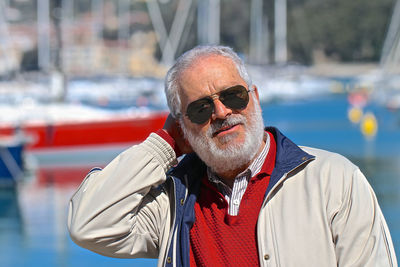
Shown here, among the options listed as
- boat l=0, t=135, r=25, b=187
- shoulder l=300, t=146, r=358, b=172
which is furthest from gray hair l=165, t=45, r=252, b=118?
boat l=0, t=135, r=25, b=187

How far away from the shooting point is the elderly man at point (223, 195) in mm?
2039

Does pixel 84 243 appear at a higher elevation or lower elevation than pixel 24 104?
higher

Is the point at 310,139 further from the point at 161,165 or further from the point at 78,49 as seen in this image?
the point at 78,49

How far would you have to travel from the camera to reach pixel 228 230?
7.16ft

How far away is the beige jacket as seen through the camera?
2.02m

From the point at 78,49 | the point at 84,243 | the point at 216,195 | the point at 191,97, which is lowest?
the point at 78,49

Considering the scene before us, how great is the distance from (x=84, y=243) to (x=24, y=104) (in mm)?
14738

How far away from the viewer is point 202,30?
4128 cm

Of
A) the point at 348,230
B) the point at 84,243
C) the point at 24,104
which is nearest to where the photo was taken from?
the point at 348,230

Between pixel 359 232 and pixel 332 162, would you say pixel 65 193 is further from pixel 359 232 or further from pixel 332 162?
→ pixel 359 232

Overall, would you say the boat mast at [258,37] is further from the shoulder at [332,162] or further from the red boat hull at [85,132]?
the shoulder at [332,162]

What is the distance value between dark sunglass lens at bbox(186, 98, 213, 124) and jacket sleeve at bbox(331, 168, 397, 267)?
0.52m

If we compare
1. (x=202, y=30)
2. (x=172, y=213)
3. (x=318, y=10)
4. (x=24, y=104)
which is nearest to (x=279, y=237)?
(x=172, y=213)

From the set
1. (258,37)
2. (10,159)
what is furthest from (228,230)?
(258,37)
